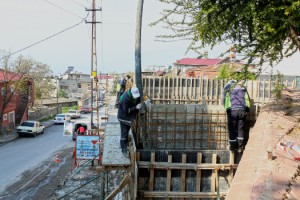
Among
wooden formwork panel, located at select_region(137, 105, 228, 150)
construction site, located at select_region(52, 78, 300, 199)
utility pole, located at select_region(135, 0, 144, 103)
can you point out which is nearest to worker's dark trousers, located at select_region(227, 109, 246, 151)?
construction site, located at select_region(52, 78, 300, 199)

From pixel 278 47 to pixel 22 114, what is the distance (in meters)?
40.8

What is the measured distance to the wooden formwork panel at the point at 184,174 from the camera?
8789mm

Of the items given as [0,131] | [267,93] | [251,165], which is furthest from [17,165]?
[251,165]

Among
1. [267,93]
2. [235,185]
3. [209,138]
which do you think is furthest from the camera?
[267,93]

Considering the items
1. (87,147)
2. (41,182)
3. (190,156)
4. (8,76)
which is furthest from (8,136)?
(190,156)

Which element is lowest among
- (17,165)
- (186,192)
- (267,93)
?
(17,165)

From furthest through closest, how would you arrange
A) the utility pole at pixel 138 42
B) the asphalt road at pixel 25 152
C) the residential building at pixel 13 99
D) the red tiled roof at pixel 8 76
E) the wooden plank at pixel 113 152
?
the red tiled roof at pixel 8 76, the residential building at pixel 13 99, the asphalt road at pixel 25 152, the utility pole at pixel 138 42, the wooden plank at pixel 113 152

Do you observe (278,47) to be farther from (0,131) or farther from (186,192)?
(0,131)

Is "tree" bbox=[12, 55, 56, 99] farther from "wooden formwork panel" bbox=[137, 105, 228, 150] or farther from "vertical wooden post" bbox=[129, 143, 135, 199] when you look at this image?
"vertical wooden post" bbox=[129, 143, 135, 199]

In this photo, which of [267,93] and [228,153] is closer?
[228,153]

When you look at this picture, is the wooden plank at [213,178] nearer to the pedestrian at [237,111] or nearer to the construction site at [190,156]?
the construction site at [190,156]

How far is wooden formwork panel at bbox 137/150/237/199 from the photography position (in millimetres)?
8789

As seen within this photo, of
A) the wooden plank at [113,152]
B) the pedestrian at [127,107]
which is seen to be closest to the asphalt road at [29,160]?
the wooden plank at [113,152]

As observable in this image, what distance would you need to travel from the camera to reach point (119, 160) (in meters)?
7.68
